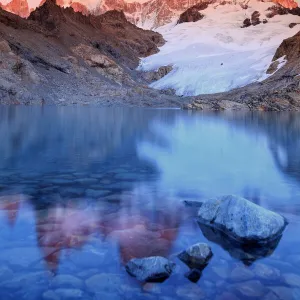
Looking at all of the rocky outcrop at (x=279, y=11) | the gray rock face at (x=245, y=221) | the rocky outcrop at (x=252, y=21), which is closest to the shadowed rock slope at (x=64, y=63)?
the gray rock face at (x=245, y=221)

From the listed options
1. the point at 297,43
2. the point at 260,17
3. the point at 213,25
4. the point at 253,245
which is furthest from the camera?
the point at 260,17

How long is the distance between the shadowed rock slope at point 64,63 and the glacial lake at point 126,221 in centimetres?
5145

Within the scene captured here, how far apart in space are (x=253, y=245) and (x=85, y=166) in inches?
270

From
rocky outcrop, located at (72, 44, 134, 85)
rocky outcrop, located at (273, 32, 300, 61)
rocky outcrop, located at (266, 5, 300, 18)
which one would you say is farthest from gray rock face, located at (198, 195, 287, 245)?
rocky outcrop, located at (266, 5, 300, 18)

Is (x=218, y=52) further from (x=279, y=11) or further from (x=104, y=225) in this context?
(x=104, y=225)

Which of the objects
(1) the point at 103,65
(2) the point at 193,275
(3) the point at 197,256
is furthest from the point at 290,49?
(2) the point at 193,275

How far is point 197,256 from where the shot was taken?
5.44 m

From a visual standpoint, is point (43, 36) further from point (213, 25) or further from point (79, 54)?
point (213, 25)

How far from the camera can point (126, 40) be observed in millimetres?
118812

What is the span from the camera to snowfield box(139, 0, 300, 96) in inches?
3616

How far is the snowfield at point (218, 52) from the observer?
3616 inches

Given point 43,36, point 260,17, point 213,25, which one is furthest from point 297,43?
point 260,17

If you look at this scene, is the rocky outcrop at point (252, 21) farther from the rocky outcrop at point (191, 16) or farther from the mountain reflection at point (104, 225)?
→ the mountain reflection at point (104, 225)

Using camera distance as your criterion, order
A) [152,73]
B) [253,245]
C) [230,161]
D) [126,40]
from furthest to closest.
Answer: [126,40], [152,73], [230,161], [253,245]
